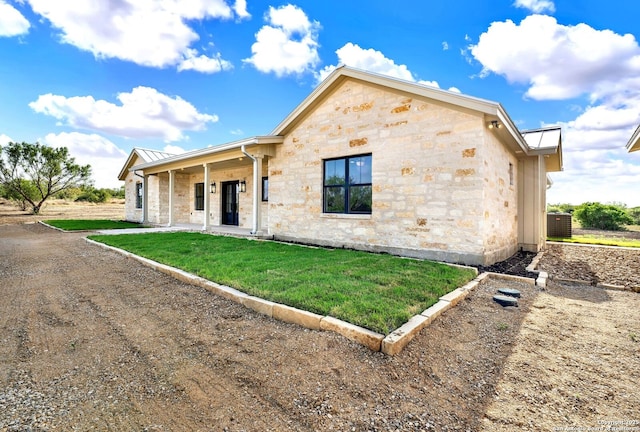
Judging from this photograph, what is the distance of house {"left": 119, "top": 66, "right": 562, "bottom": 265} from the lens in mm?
6156

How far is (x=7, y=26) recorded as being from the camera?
8.59 m

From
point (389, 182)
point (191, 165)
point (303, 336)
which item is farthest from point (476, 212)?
point (191, 165)

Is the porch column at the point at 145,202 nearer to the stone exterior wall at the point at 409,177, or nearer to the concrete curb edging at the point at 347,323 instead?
the stone exterior wall at the point at 409,177

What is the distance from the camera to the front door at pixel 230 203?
44.8 feet

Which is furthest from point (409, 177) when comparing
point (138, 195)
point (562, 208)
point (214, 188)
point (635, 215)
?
point (562, 208)

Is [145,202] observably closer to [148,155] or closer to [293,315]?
[148,155]

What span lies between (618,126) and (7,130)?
1643 inches

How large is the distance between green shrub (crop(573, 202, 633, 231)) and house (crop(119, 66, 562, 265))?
8675mm

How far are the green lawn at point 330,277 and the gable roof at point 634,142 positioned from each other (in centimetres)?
519

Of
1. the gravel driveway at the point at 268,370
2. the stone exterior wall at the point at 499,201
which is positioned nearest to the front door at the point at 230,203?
the gravel driveway at the point at 268,370

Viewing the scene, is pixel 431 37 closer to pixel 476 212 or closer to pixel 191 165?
pixel 476 212

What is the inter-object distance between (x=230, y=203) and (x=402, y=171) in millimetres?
9432

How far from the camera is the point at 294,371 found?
7.57ft

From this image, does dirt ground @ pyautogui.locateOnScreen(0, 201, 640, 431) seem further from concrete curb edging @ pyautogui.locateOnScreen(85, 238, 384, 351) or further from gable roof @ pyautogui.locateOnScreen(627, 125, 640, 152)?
gable roof @ pyautogui.locateOnScreen(627, 125, 640, 152)
